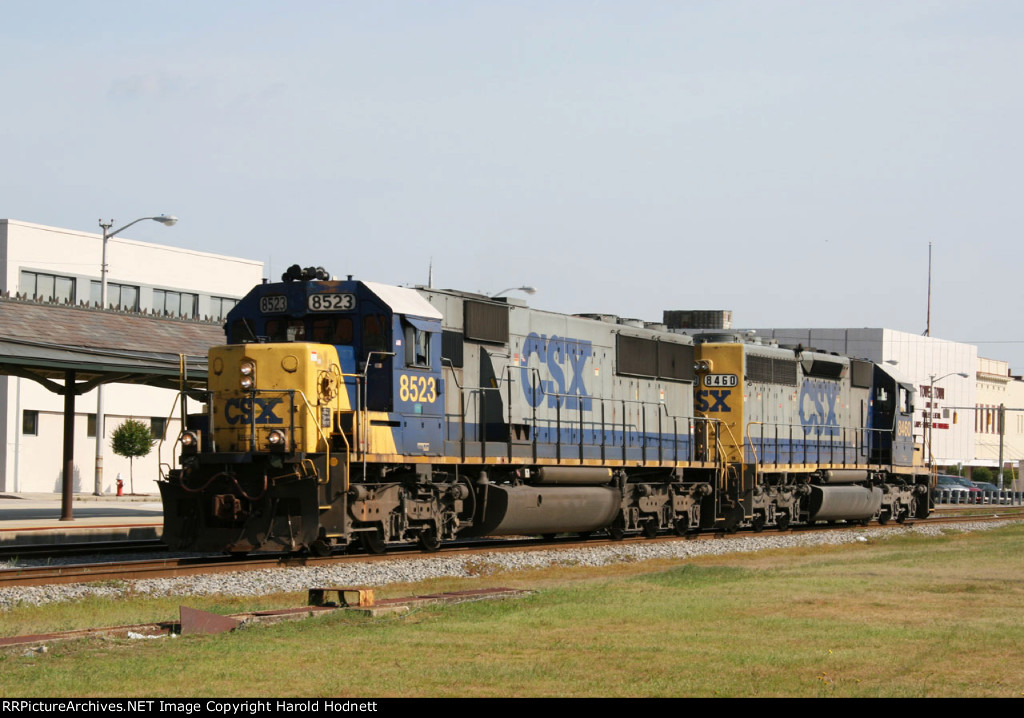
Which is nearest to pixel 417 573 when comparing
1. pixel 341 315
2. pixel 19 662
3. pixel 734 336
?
pixel 341 315

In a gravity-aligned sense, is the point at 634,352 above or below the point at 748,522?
above

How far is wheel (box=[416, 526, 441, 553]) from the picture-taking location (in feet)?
Result: 63.3

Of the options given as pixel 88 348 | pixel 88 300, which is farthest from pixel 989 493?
pixel 88 348

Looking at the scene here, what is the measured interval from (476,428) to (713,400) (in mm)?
8051

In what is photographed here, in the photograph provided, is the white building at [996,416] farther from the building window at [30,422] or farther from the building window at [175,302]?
the building window at [30,422]

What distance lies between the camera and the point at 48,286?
5084 centimetres

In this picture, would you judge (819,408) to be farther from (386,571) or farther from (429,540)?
(386,571)

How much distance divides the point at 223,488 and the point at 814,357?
659 inches

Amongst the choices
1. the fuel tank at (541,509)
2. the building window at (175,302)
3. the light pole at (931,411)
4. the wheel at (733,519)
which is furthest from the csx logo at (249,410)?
the building window at (175,302)

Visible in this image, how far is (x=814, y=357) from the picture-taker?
29469mm

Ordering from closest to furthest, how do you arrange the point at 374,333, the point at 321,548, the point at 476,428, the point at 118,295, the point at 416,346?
the point at 374,333 → the point at 321,548 → the point at 416,346 → the point at 476,428 → the point at 118,295

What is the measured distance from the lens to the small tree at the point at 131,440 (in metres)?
47.5

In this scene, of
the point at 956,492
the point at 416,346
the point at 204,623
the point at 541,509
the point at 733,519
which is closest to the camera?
the point at 204,623
